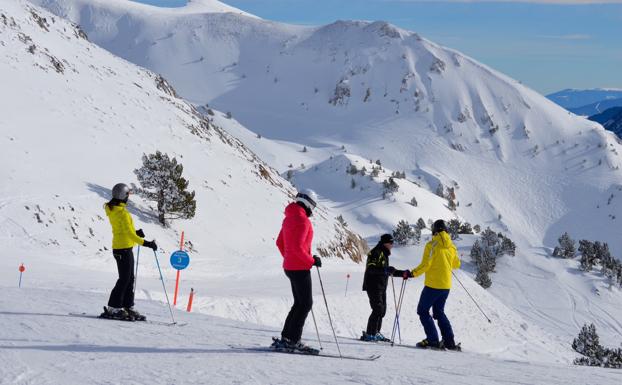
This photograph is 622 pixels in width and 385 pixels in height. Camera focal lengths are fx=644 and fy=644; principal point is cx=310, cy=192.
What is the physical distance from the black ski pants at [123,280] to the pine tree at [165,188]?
62.2 ft

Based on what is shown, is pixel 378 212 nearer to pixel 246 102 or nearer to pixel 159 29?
pixel 246 102

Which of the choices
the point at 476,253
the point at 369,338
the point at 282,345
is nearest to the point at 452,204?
the point at 476,253

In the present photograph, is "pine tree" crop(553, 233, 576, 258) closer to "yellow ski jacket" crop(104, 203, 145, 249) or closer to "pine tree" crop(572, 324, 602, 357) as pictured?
"pine tree" crop(572, 324, 602, 357)

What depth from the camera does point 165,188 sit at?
29422 millimetres

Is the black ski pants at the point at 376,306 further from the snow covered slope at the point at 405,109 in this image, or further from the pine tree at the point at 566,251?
the snow covered slope at the point at 405,109

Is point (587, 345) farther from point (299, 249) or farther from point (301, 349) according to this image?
point (299, 249)

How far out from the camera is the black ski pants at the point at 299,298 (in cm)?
815

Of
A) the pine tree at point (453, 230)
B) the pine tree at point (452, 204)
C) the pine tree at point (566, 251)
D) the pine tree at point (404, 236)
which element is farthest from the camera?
the pine tree at point (452, 204)

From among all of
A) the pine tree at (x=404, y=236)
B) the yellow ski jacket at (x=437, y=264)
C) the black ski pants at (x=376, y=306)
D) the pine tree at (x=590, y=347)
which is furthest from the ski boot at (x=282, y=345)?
the pine tree at (x=404, y=236)

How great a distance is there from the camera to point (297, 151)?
11738cm

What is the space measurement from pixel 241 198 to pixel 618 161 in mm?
112391

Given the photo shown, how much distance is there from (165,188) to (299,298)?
2221 cm

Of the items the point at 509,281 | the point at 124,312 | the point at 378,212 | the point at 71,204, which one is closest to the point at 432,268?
the point at 124,312

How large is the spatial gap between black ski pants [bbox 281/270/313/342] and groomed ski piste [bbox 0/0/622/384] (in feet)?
1.40
